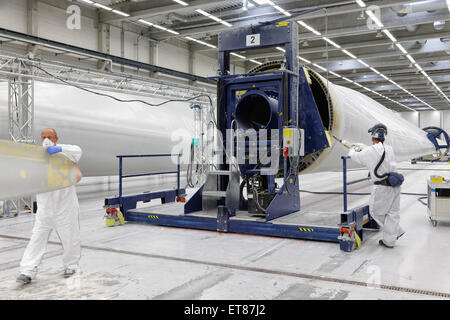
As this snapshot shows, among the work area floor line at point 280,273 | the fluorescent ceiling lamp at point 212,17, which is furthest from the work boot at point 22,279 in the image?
the fluorescent ceiling lamp at point 212,17

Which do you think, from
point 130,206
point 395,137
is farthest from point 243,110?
point 395,137

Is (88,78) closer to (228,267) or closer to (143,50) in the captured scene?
(143,50)

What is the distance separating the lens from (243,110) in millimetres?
7461

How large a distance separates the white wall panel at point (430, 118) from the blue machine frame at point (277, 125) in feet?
130

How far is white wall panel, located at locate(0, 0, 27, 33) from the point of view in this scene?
1159cm

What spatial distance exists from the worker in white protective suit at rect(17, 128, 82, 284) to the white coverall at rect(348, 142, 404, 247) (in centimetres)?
384

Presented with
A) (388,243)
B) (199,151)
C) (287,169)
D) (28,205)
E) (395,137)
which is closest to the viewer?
(388,243)

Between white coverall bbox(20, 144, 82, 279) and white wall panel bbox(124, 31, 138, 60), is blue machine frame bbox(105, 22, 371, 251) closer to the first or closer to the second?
white coverall bbox(20, 144, 82, 279)

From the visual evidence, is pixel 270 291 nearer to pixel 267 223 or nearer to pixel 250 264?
pixel 250 264

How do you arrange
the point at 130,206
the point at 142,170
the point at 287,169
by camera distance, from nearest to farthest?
1. the point at 287,169
2. the point at 130,206
3. the point at 142,170

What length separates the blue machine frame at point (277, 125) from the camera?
6344 millimetres

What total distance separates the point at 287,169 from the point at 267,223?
1.13 metres

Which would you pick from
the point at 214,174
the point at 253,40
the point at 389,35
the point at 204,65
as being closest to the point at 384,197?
the point at 214,174

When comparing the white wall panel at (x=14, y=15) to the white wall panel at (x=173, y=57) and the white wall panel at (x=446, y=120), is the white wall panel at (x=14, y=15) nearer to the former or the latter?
the white wall panel at (x=173, y=57)
